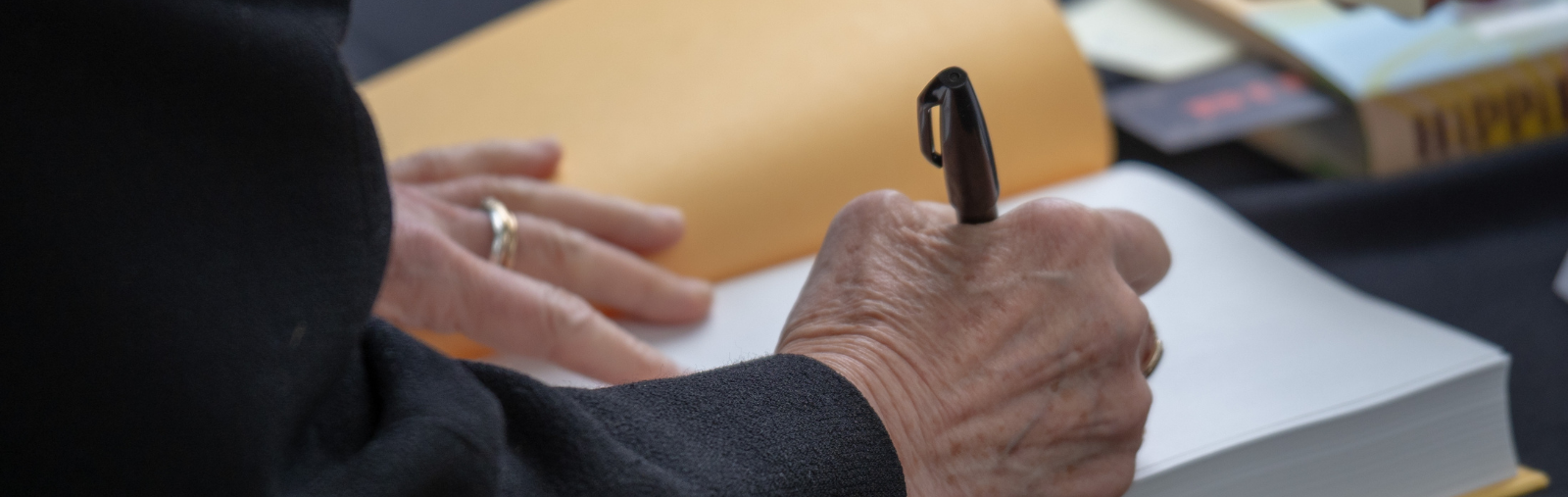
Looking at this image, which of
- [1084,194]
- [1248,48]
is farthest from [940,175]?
[1248,48]

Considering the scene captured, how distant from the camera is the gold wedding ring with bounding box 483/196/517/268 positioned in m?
0.67

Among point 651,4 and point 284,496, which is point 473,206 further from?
point 284,496

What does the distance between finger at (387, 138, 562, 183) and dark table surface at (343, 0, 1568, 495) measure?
0.52 m

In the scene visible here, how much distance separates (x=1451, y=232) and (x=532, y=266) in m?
0.68

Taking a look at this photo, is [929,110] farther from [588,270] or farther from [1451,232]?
[1451,232]

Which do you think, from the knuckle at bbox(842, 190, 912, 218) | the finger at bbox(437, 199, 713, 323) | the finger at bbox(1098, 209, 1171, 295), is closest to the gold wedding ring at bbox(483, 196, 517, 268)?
the finger at bbox(437, 199, 713, 323)

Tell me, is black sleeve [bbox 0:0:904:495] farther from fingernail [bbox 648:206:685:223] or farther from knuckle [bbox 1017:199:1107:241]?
fingernail [bbox 648:206:685:223]

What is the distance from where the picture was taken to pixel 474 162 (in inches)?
29.6

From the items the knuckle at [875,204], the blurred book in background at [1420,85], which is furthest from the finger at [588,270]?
the blurred book in background at [1420,85]

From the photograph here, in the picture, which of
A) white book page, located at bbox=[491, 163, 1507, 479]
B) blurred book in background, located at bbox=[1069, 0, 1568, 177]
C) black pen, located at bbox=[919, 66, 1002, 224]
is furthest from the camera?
blurred book in background, located at bbox=[1069, 0, 1568, 177]

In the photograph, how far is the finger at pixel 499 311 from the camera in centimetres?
59

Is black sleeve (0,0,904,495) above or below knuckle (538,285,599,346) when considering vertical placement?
above

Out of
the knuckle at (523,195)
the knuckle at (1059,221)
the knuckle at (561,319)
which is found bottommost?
the knuckle at (561,319)

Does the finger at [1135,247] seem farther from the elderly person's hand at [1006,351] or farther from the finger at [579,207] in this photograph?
the finger at [579,207]
